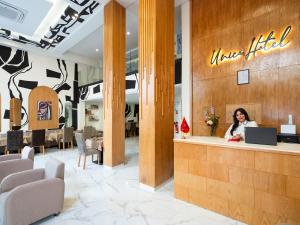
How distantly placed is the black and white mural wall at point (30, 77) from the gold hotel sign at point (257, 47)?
770 centimetres

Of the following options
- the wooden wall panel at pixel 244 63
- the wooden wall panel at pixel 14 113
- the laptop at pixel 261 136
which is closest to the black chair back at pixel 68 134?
the wooden wall panel at pixel 14 113

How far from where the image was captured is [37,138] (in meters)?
6.59

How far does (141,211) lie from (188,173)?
3.05ft

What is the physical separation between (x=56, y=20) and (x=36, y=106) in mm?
4279

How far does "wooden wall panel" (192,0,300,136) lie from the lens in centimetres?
345

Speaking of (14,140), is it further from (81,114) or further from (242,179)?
(242,179)

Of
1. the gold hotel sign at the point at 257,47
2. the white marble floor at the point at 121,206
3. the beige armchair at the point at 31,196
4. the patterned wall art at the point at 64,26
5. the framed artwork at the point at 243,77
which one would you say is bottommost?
the white marble floor at the point at 121,206

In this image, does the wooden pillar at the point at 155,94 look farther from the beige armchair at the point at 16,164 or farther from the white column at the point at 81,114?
the white column at the point at 81,114

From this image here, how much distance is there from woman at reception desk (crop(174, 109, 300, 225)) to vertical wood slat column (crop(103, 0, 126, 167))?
2.34 meters

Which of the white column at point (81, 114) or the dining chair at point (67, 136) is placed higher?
the white column at point (81, 114)

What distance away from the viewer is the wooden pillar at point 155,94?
3482mm

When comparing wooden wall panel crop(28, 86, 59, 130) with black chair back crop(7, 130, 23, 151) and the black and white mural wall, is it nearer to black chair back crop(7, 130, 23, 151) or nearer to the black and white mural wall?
the black and white mural wall

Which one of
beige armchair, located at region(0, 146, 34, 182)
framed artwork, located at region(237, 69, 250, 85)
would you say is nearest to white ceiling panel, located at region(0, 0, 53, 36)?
beige armchair, located at region(0, 146, 34, 182)

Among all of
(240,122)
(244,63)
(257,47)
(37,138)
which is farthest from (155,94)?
(37,138)
